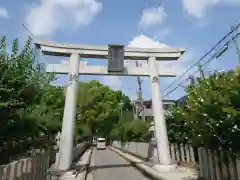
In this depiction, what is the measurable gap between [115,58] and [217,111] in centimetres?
835

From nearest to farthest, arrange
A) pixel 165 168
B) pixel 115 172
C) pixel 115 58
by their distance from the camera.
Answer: pixel 165 168 < pixel 115 58 < pixel 115 172

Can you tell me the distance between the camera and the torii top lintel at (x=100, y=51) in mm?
14992

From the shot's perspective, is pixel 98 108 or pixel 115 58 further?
pixel 98 108

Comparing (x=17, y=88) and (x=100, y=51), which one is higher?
(x=100, y=51)

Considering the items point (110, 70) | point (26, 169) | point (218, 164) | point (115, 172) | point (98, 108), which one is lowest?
point (115, 172)

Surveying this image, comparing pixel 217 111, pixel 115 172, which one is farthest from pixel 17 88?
pixel 115 172

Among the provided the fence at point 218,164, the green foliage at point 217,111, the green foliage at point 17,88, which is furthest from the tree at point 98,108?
the green foliage at point 17,88

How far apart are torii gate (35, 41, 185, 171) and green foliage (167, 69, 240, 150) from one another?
5182mm

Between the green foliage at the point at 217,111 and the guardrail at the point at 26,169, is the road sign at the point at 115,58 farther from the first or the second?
the guardrail at the point at 26,169

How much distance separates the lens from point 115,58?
15414 mm

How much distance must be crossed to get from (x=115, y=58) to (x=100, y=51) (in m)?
0.92

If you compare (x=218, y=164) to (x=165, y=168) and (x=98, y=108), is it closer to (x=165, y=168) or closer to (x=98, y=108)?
(x=165, y=168)

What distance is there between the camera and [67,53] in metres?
15.2

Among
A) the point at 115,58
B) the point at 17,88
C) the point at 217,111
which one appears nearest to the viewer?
the point at 17,88
